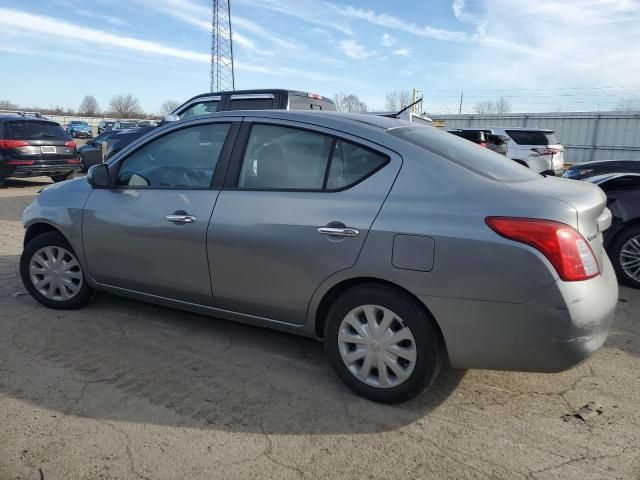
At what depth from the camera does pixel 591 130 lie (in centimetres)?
2339

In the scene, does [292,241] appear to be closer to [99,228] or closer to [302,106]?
[99,228]

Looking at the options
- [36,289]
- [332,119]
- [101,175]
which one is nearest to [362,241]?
[332,119]

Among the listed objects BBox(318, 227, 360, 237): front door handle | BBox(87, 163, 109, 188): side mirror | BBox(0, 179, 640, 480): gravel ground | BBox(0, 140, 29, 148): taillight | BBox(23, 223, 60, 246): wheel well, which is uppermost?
BBox(0, 140, 29, 148): taillight

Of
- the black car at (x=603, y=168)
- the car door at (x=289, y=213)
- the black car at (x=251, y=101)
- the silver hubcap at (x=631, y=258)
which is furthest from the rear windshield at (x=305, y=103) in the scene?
the car door at (x=289, y=213)

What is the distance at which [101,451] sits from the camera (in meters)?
2.49

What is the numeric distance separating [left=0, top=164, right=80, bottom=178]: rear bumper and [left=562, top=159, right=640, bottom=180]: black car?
431 inches

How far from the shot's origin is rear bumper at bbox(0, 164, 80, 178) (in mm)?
11555

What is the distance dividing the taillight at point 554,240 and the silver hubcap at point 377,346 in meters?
0.75

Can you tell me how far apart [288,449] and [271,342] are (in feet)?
4.27

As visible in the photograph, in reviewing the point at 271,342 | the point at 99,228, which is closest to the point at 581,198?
the point at 271,342

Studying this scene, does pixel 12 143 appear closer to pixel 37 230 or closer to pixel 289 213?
pixel 37 230

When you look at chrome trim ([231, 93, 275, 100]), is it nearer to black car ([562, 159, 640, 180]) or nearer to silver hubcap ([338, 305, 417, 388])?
black car ([562, 159, 640, 180])

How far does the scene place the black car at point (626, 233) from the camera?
5.34 meters

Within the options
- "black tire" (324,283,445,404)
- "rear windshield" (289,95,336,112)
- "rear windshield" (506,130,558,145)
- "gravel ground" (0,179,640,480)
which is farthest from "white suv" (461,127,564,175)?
"black tire" (324,283,445,404)
